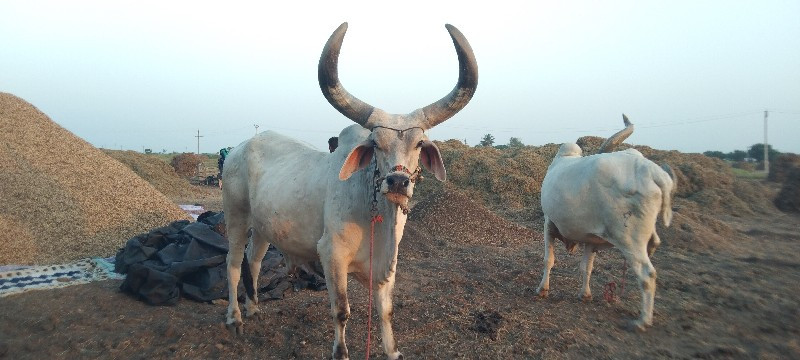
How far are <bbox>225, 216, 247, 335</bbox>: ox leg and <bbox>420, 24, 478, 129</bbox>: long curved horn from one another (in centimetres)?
264

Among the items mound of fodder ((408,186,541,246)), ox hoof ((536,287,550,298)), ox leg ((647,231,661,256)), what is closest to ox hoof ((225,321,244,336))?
ox hoof ((536,287,550,298))

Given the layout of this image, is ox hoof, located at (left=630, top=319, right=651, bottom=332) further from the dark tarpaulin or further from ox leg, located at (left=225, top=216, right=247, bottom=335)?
ox leg, located at (left=225, top=216, right=247, bottom=335)

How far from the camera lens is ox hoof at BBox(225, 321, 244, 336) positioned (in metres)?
5.04

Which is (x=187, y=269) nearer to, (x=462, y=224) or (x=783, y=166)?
(x=462, y=224)

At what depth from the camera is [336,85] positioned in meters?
3.64

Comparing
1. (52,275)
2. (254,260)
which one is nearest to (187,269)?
(254,260)

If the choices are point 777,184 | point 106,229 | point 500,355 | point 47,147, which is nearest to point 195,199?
point 47,147

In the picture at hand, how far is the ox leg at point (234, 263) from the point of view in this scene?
Result: 17.0 feet

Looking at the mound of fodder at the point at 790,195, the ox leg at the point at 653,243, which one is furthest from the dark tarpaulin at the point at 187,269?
the mound of fodder at the point at 790,195

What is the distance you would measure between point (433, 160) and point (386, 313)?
53.7 inches

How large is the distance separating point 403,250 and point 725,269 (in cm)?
558

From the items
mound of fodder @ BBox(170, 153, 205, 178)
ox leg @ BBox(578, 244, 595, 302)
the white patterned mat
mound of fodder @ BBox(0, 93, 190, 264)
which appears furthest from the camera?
mound of fodder @ BBox(170, 153, 205, 178)

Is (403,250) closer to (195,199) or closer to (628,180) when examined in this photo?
(628,180)

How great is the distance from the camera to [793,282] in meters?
7.66
